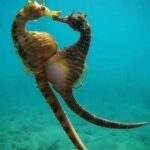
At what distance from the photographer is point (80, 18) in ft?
5.65

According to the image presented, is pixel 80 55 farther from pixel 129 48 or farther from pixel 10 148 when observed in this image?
pixel 129 48

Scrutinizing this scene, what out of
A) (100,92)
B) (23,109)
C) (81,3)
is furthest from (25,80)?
(81,3)

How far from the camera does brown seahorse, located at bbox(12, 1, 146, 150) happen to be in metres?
1.67

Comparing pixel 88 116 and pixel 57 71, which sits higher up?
pixel 57 71

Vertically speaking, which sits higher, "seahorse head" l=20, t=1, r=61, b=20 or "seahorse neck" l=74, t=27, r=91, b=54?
"seahorse head" l=20, t=1, r=61, b=20

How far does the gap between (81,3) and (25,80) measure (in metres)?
28.5

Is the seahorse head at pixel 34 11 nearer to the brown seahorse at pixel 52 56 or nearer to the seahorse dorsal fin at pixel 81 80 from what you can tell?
the brown seahorse at pixel 52 56

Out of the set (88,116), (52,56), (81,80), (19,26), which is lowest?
(88,116)

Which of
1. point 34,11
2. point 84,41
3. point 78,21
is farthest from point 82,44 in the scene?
point 34,11

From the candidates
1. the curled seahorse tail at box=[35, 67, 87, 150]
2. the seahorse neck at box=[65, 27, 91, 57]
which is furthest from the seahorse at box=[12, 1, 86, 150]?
the seahorse neck at box=[65, 27, 91, 57]

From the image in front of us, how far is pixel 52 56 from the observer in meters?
1.73

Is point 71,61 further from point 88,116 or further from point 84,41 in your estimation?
point 88,116

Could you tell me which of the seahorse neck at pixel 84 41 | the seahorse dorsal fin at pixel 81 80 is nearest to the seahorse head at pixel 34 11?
the seahorse neck at pixel 84 41

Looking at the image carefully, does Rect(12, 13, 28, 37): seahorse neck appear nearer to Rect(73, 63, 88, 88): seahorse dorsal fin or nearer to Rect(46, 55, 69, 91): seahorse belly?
Rect(46, 55, 69, 91): seahorse belly
